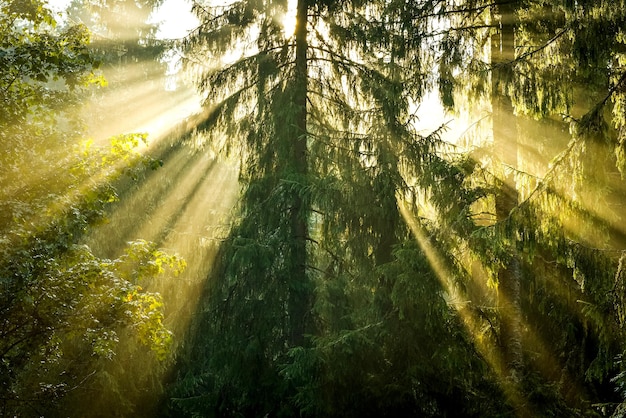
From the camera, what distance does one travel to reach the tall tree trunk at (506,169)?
23.1 ft

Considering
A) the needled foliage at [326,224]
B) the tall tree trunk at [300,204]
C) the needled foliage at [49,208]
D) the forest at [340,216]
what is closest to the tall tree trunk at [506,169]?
the forest at [340,216]

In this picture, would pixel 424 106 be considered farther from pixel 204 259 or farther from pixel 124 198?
pixel 124 198

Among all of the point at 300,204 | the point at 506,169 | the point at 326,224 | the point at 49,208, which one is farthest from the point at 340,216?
the point at 49,208

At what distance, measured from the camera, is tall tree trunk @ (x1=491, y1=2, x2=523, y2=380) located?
704cm

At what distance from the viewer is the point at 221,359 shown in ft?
30.2

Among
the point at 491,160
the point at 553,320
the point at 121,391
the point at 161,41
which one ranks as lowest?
the point at 121,391

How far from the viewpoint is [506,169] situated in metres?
7.29

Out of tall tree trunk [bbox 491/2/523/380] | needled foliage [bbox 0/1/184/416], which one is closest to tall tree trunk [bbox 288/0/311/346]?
needled foliage [bbox 0/1/184/416]

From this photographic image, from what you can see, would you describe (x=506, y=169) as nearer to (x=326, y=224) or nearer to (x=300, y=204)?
(x=326, y=224)

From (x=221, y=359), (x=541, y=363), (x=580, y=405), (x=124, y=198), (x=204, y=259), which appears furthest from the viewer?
(x=124, y=198)

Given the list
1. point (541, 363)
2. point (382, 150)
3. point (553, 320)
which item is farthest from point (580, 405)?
point (382, 150)

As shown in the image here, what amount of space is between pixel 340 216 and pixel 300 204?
61.5 inches

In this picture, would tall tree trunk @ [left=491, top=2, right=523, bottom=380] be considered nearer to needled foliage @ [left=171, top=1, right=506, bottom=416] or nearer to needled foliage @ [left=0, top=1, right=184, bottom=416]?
needled foliage @ [left=171, top=1, right=506, bottom=416]

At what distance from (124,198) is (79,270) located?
5507 mm
